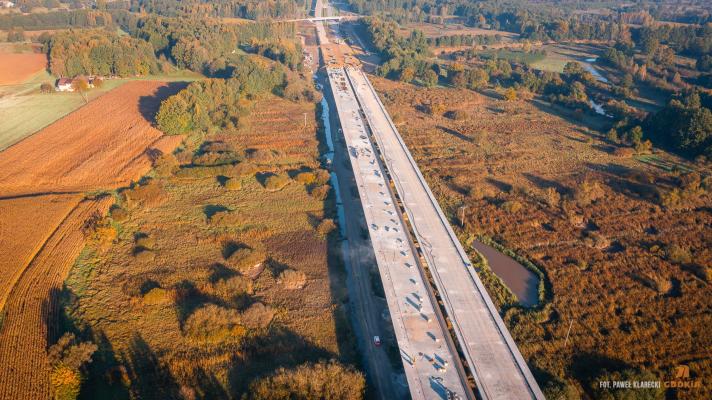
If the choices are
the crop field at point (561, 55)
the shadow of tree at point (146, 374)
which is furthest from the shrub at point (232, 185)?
the crop field at point (561, 55)

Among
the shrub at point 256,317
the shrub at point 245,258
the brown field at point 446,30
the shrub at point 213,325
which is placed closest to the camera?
the shrub at point 213,325

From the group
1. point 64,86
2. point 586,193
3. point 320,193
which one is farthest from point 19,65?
point 586,193

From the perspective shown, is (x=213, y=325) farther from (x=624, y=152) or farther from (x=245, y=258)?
(x=624, y=152)

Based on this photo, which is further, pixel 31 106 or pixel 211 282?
pixel 31 106

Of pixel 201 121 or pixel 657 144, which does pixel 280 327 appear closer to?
pixel 201 121

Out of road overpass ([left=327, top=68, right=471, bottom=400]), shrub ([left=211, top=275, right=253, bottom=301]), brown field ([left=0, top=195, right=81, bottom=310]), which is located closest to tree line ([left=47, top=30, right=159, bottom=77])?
brown field ([left=0, top=195, right=81, bottom=310])

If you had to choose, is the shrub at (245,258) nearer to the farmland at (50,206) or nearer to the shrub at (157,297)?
the shrub at (157,297)
